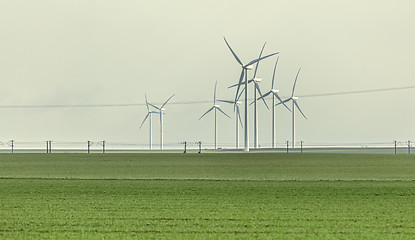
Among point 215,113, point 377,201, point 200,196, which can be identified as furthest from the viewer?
point 215,113

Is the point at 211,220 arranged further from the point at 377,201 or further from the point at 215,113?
the point at 215,113

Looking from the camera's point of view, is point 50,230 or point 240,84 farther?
point 240,84

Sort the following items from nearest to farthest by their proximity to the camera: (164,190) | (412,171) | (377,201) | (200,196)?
(377,201) < (200,196) < (164,190) < (412,171)

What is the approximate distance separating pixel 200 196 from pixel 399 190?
9.61 metres

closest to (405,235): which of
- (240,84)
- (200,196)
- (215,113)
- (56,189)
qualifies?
(200,196)

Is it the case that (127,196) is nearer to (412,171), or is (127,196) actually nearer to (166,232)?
(166,232)

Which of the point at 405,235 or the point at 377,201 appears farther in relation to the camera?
the point at 377,201

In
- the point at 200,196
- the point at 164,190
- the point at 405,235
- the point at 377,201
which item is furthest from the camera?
the point at 164,190

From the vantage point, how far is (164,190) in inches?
1284

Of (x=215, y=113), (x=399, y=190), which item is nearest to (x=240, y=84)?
(x=215, y=113)

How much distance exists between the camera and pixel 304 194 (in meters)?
30.4

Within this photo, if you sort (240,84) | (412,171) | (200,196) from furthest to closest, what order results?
1. (240,84)
2. (412,171)
3. (200,196)

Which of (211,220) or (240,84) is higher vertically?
(240,84)

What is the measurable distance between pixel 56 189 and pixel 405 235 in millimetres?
19124
